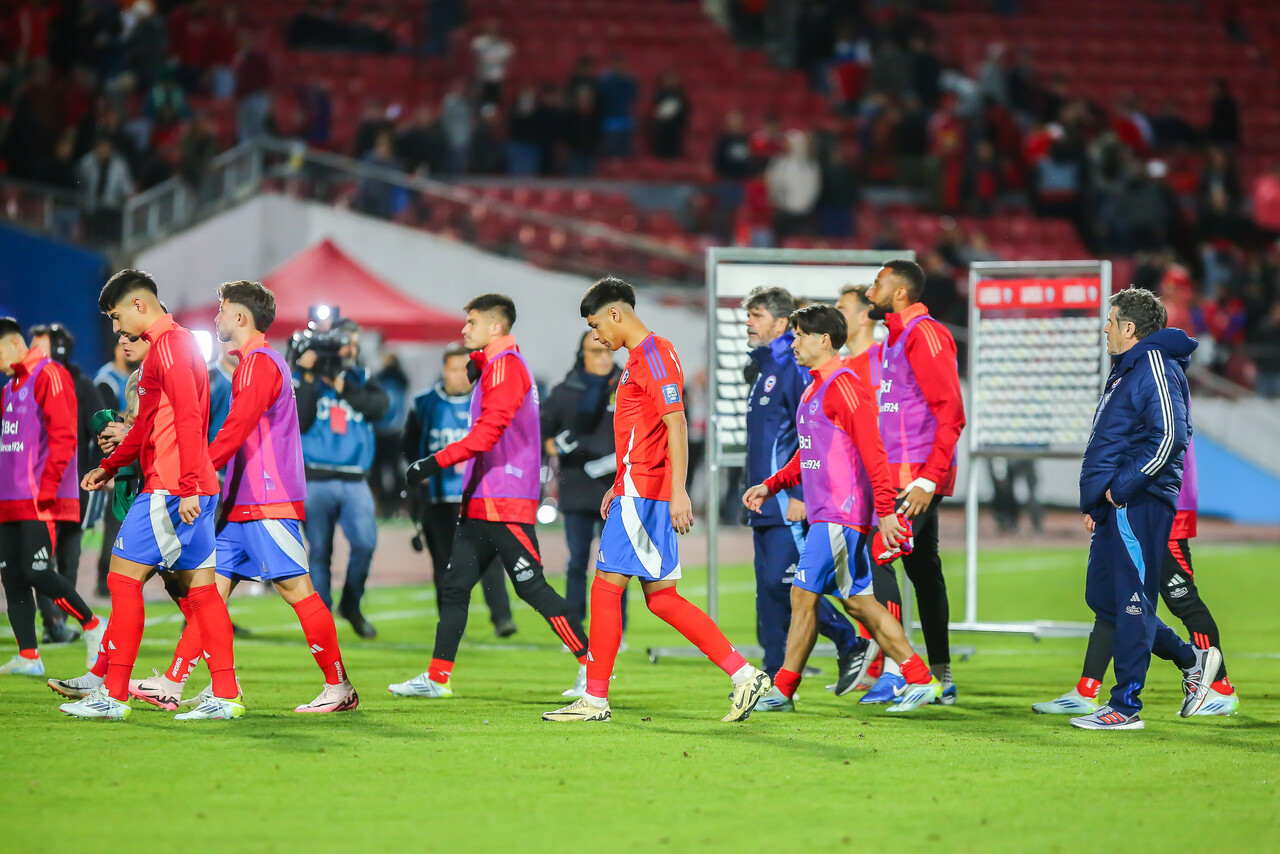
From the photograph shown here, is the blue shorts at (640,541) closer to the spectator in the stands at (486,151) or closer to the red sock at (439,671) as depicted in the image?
the red sock at (439,671)

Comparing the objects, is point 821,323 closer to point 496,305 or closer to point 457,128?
point 496,305

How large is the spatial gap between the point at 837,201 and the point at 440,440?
49.0 ft

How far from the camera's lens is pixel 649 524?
24.3 ft

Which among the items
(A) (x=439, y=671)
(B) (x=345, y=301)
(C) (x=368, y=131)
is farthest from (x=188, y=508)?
(C) (x=368, y=131)

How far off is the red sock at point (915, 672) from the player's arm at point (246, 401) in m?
3.19

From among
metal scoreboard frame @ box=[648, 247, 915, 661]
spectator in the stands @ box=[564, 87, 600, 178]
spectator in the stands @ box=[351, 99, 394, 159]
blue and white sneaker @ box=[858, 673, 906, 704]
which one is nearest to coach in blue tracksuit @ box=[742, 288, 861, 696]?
blue and white sneaker @ box=[858, 673, 906, 704]

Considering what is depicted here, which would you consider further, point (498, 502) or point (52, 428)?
point (52, 428)

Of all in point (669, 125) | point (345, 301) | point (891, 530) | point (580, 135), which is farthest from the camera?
point (669, 125)

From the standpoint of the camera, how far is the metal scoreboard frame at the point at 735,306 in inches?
400

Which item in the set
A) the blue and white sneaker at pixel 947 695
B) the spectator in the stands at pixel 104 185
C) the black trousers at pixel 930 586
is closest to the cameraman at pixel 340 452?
the black trousers at pixel 930 586

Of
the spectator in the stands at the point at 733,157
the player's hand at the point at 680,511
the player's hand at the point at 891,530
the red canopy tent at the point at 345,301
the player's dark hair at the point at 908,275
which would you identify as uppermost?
the spectator in the stands at the point at 733,157

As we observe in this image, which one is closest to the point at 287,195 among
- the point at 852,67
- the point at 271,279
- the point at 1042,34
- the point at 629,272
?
the point at 271,279

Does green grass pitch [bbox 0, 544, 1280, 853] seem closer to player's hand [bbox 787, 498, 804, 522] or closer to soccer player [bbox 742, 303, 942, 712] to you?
soccer player [bbox 742, 303, 942, 712]

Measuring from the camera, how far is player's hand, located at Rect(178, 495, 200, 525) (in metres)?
7.16
